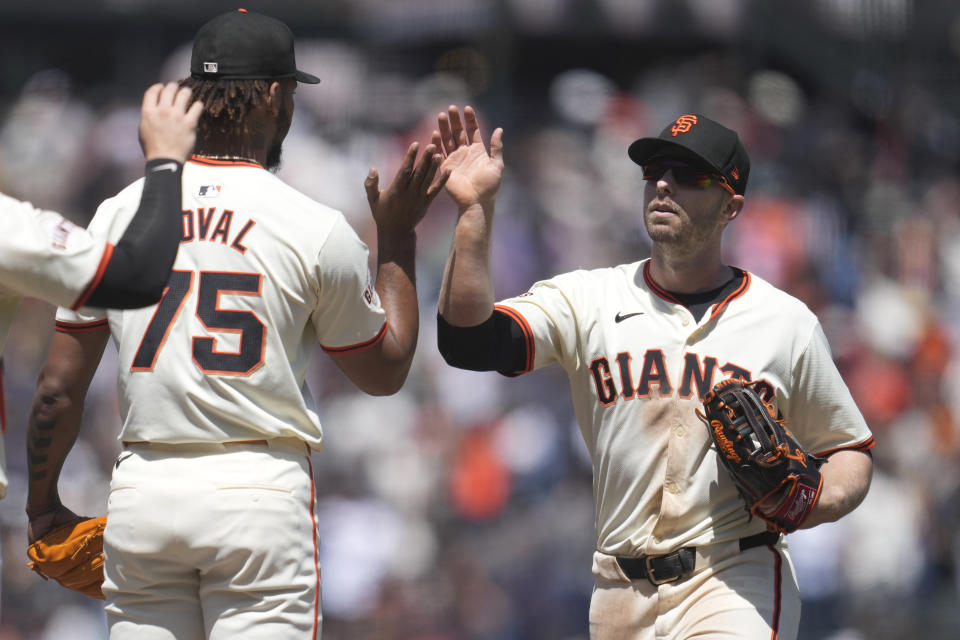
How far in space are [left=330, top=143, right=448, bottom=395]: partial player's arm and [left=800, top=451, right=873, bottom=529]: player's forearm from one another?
1183mm

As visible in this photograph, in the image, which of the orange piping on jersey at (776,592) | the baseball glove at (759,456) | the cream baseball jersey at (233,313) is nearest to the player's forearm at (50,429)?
the cream baseball jersey at (233,313)

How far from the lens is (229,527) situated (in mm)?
2691

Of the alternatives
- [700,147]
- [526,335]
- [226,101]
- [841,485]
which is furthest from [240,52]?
[841,485]

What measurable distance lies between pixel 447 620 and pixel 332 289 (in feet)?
15.6

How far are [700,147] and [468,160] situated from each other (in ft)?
2.16

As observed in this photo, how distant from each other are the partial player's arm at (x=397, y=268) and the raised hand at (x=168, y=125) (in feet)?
2.19

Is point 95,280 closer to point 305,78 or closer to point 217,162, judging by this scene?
point 217,162

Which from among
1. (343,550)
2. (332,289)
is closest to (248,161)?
(332,289)

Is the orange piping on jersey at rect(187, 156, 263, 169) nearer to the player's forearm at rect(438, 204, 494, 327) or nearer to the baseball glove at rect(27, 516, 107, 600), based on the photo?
the player's forearm at rect(438, 204, 494, 327)

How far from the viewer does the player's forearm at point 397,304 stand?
3086mm

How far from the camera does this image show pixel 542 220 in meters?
8.34

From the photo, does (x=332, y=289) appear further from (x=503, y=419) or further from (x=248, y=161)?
(x=503, y=419)

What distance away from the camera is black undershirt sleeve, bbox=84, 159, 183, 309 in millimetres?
2297

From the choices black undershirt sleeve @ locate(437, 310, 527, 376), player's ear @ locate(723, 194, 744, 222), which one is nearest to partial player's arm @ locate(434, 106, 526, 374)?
black undershirt sleeve @ locate(437, 310, 527, 376)
